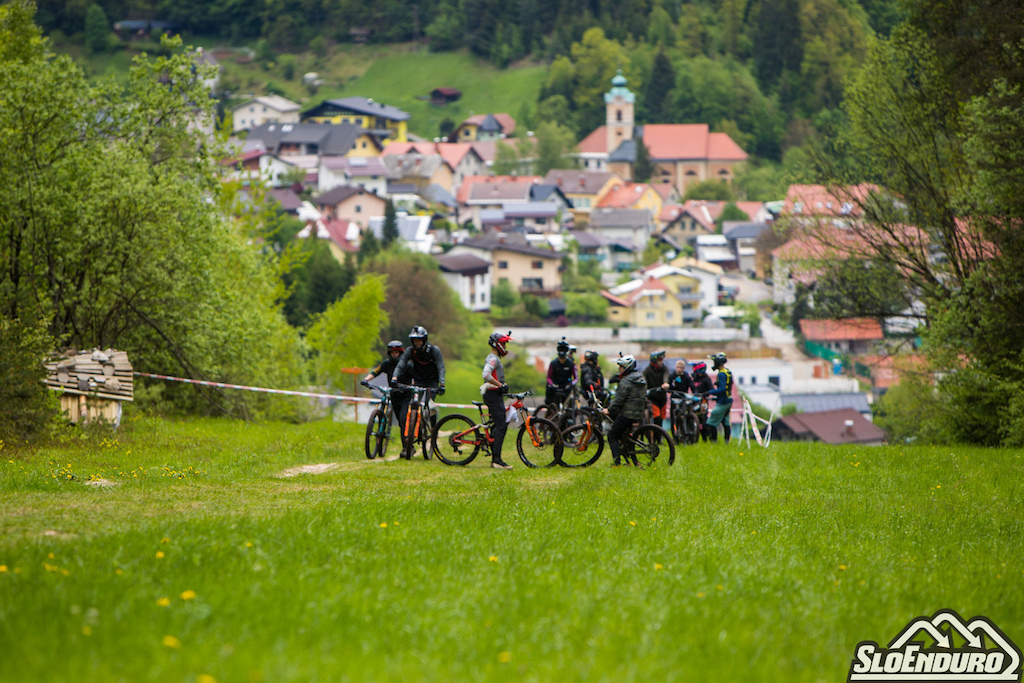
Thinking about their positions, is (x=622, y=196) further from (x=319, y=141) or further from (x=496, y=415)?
(x=496, y=415)

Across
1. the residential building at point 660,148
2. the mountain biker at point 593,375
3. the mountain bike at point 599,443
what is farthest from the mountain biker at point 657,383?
the residential building at point 660,148

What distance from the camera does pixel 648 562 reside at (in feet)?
27.2

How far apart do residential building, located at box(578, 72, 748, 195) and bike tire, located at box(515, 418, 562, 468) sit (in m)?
151

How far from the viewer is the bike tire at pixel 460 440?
49.2 ft

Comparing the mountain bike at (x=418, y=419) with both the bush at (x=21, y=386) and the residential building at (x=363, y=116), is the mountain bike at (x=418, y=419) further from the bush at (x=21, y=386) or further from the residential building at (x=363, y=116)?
the residential building at (x=363, y=116)

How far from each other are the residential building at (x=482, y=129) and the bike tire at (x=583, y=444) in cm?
15840

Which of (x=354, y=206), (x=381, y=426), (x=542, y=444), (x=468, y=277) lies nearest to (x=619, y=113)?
(x=354, y=206)

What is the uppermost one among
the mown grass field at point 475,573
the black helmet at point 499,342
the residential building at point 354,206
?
the residential building at point 354,206

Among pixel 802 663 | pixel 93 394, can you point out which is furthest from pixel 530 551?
pixel 93 394

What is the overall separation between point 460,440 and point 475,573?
7373 mm

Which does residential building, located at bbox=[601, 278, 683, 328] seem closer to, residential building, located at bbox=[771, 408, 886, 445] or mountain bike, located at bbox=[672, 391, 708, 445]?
residential building, located at bbox=[771, 408, 886, 445]

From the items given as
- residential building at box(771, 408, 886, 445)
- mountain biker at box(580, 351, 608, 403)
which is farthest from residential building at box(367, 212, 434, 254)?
mountain biker at box(580, 351, 608, 403)

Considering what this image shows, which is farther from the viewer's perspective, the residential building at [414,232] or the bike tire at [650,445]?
the residential building at [414,232]

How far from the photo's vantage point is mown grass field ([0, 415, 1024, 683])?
5832 millimetres
